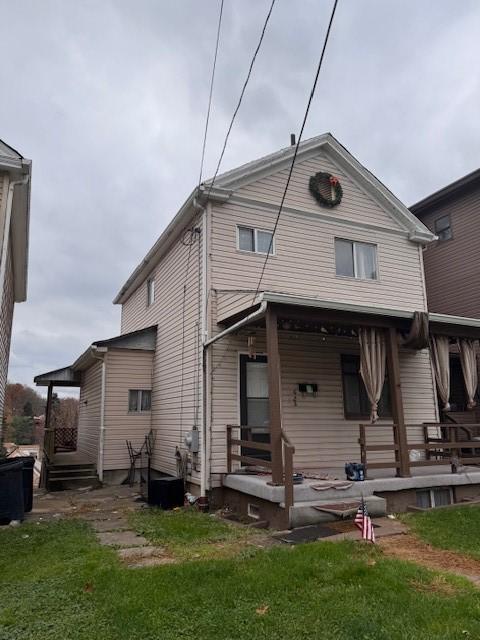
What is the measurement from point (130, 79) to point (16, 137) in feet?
15.8

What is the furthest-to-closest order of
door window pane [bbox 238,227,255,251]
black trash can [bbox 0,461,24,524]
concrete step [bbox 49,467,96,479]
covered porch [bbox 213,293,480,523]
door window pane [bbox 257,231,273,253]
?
1. concrete step [bbox 49,467,96,479]
2. door window pane [bbox 257,231,273,253]
3. door window pane [bbox 238,227,255,251]
4. black trash can [bbox 0,461,24,524]
5. covered porch [bbox 213,293,480,523]

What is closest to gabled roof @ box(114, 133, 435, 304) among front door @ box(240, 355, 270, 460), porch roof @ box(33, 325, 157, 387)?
porch roof @ box(33, 325, 157, 387)

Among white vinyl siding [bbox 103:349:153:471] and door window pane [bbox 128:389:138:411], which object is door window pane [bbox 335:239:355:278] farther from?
door window pane [bbox 128:389:138:411]

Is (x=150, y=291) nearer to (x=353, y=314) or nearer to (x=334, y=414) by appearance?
(x=334, y=414)

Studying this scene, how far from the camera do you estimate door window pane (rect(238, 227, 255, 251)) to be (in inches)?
384

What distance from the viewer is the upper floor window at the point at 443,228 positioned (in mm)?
14534

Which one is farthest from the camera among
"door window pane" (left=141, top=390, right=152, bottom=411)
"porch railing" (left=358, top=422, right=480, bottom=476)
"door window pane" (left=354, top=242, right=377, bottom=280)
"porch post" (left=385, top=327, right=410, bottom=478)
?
"door window pane" (left=141, top=390, right=152, bottom=411)

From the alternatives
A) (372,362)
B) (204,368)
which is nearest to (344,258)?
(372,362)

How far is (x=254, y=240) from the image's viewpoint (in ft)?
32.4

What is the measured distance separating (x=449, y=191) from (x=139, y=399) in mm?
10995

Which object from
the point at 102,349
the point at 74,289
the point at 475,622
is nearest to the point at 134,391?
the point at 102,349

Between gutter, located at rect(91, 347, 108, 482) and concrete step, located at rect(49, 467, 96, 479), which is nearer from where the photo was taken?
gutter, located at rect(91, 347, 108, 482)

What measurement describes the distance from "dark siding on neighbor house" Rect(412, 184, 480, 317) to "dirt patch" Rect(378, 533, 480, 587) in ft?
31.0

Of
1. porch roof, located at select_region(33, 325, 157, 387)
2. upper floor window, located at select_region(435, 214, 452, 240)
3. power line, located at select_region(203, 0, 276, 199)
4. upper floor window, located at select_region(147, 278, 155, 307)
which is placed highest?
upper floor window, located at select_region(435, 214, 452, 240)
